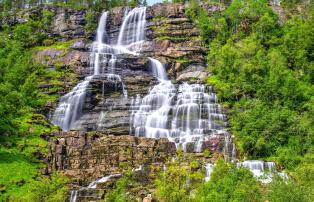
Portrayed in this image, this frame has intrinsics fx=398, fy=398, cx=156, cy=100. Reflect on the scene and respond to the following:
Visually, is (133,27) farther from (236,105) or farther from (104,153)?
(104,153)

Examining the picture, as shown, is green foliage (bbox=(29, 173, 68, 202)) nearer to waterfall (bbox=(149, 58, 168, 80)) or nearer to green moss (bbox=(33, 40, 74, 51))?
waterfall (bbox=(149, 58, 168, 80))

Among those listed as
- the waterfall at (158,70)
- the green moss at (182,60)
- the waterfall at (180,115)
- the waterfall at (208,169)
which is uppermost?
the green moss at (182,60)

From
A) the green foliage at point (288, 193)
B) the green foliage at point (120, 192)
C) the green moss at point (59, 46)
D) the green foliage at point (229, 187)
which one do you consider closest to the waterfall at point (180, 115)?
the green foliage at point (120, 192)

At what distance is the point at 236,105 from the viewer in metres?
56.5

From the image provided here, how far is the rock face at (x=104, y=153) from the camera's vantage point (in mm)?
45000

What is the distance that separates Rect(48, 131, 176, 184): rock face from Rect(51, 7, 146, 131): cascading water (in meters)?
9.49

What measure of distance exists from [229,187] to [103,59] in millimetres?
45478

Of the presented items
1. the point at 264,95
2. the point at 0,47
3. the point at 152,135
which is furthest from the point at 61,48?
the point at 264,95

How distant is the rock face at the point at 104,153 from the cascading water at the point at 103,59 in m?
9.49

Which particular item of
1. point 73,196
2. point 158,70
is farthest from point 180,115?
point 73,196

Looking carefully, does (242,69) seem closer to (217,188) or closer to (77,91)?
(77,91)

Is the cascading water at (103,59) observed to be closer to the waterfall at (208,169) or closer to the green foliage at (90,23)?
the green foliage at (90,23)

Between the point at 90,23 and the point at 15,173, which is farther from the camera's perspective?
the point at 90,23

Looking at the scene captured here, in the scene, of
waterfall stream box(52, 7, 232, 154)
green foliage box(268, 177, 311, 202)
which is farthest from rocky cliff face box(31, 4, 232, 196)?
green foliage box(268, 177, 311, 202)
